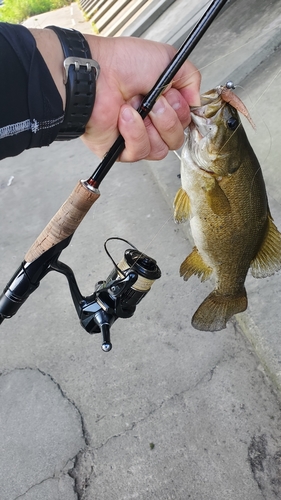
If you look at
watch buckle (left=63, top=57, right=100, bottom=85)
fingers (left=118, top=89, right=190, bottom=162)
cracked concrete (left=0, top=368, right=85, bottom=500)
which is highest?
watch buckle (left=63, top=57, right=100, bottom=85)

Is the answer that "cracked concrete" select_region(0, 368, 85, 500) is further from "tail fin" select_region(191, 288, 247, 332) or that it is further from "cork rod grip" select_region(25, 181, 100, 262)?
"cork rod grip" select_region(25, 181, 100, 262)

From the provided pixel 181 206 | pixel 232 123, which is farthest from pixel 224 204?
pixel 232 123

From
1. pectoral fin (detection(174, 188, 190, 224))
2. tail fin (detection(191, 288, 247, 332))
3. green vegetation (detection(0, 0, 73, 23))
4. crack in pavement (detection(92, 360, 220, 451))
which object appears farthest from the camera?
green vegetation (detection(0, 0, 73, 23))

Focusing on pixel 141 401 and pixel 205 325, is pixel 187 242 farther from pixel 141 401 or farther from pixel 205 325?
pixel 205 325

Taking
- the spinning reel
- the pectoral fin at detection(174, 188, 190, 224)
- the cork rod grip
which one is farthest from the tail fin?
the cork rod grip

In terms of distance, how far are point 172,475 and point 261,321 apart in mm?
976

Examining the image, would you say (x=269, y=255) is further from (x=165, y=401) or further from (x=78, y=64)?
(x=165, y=401)

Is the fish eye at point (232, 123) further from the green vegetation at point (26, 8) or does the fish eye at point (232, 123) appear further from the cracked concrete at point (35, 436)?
the green vegetation at point (26, 8)

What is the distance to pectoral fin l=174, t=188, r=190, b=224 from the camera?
5.88 ft

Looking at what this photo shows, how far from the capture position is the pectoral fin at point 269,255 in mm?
1773

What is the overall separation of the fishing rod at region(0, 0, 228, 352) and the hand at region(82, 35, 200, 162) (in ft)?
0.17

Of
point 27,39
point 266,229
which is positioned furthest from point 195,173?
point 27,39

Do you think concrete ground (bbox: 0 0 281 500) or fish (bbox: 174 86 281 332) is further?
concrete ground (bbox: 0 0 281 500)

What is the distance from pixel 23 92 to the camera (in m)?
1.30
